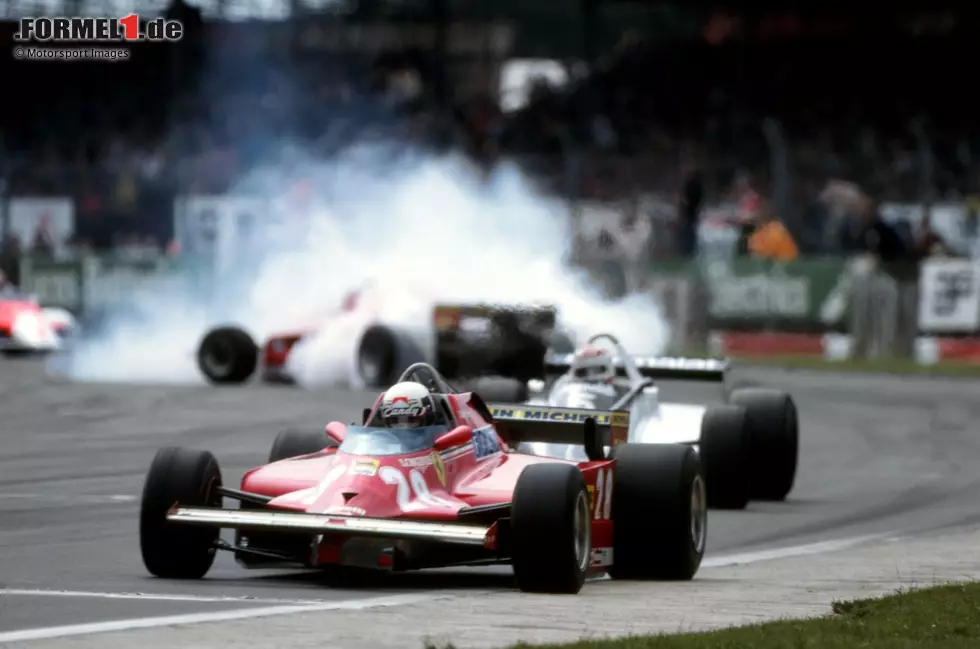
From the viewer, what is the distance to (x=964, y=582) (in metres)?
10.2

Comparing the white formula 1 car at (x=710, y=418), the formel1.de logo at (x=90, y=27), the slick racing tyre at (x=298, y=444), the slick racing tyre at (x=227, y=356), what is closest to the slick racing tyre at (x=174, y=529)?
the slick racing tyre at (x=298, y=444)

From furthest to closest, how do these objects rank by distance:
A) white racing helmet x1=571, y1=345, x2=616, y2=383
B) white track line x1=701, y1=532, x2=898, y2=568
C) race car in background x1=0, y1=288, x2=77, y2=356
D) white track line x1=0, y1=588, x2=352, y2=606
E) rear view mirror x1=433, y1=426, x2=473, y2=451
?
1. race car in background x1=0, y1=288, x2=77, y2=356
2. white racing helmet x1=571, y1=345, x2=616, y2=383
3. white track line x1=701, y1=532, x2=898, y2=568
4. rear view mirror x1=433, y1=426, x2=473, y2=451
5. white track line x1=0, y1=588, x2=352, y2=606

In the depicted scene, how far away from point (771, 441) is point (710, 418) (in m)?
1.23

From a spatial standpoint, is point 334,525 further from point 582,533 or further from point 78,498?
point 78,498

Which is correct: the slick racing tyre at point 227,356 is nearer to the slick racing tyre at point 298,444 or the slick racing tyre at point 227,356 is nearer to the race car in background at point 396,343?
the race car in background at point 396,343

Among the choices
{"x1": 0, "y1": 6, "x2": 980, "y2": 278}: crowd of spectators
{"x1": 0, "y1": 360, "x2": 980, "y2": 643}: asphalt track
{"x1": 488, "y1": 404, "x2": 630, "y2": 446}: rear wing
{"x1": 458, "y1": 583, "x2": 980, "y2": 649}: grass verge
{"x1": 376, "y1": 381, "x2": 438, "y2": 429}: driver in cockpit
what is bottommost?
{"x1": 0, "y1": 360, "x2": 980, "y2": 643}: asphalt track

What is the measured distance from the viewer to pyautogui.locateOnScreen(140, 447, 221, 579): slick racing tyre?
32.3ft

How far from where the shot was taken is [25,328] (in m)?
32.5

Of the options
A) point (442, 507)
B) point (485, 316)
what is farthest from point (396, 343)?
point (442, 507)

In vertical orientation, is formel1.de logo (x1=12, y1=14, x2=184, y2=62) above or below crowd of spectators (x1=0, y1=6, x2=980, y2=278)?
above

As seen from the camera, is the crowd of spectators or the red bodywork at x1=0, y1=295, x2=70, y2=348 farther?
the crowd of spectators

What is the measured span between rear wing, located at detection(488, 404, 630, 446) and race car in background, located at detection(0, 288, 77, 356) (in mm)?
21634

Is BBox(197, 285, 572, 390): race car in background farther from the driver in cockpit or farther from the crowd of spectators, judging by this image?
the driver in cockpit

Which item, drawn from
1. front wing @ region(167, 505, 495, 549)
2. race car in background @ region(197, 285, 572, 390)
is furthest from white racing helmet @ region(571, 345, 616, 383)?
race car in background @ region(197, 285, 572, 390)
